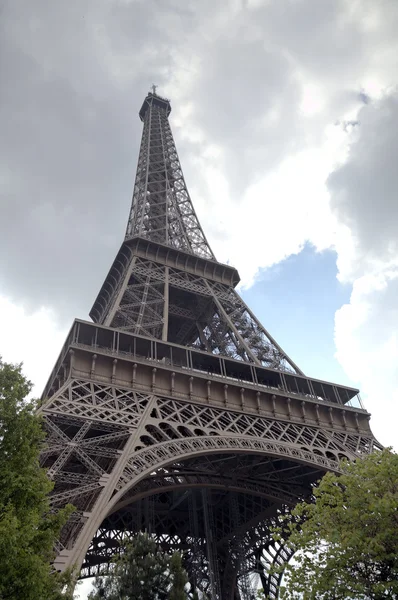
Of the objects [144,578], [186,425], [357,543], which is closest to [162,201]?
[186,425]

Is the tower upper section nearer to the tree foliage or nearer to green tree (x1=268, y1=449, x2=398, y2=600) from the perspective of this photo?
the tree foliage

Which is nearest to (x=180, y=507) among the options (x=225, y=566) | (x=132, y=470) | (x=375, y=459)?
(x=225, y=566)

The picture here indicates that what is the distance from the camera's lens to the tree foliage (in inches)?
529

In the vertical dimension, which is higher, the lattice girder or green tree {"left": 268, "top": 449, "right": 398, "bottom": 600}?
the lattice girder

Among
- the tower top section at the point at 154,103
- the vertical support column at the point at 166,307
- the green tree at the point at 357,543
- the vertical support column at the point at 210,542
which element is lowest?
the green tree at the point at 357,543

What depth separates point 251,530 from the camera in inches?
1188

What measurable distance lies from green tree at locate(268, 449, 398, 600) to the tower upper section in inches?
1025

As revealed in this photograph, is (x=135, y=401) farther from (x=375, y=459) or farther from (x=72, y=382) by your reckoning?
(x=375, y=459)

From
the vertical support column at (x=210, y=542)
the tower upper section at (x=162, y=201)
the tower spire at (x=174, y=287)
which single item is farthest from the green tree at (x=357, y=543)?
the tower upper section at (x=162, y=201)

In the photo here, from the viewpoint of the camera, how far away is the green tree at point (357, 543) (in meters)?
12.2

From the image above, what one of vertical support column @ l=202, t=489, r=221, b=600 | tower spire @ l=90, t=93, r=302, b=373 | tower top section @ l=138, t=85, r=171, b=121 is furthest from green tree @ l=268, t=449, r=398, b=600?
tower top section @ l=138, t=85, r=171, b=121

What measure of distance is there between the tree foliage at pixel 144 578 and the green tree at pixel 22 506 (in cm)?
340

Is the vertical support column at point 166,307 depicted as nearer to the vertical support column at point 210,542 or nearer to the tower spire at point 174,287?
the tower spire at point 174,287

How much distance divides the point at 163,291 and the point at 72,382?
1406 centimetres
